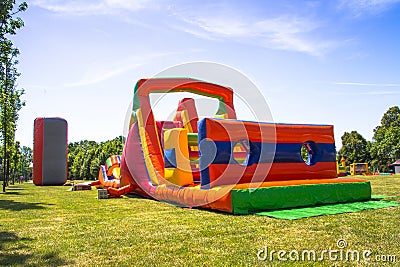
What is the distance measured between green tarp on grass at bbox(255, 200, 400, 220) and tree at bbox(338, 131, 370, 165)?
38.7 meters

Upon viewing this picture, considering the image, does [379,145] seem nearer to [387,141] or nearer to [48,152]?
[387,141]

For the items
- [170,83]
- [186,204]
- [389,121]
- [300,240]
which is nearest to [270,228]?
[300,240]

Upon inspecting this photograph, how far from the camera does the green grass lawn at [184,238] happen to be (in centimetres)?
370

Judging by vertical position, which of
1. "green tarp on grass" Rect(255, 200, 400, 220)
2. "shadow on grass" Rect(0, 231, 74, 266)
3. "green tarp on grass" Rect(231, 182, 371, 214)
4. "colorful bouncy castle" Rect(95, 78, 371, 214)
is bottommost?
"shadow on grass" Rect(0, 231, 74, 266)

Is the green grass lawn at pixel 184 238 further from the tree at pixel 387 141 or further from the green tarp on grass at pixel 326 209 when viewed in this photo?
the tree at pixel 387 141

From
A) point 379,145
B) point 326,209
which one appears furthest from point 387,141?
point 326,209

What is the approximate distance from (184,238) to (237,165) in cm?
279

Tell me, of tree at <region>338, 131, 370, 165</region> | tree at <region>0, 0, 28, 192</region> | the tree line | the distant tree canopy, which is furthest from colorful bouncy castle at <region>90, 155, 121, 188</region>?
tree at <region>338, 131, 370, 165</region>

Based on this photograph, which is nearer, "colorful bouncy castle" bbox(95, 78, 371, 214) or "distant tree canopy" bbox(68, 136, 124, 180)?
"colorful bouncy castle" bbox(95, 78, 371, 214)

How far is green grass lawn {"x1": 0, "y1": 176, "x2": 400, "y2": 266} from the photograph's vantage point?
3696mm

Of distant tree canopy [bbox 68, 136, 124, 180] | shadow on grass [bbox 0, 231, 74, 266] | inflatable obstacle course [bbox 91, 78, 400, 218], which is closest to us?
shadow on grass [bbox 0, 231, 74, 266]

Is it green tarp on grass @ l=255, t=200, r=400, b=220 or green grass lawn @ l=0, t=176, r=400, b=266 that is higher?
green tarp on grass @ l=255, t=200, r=400, b=220

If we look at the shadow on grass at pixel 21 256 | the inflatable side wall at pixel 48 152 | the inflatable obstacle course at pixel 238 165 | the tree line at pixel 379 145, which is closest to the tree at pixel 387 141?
the tree line at pixel 379 145

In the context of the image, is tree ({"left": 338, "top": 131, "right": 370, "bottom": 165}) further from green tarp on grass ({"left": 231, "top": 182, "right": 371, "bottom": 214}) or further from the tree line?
green tarp on grass ({"left": 231, "top": 182, "right": 371, "bottom": 214})
